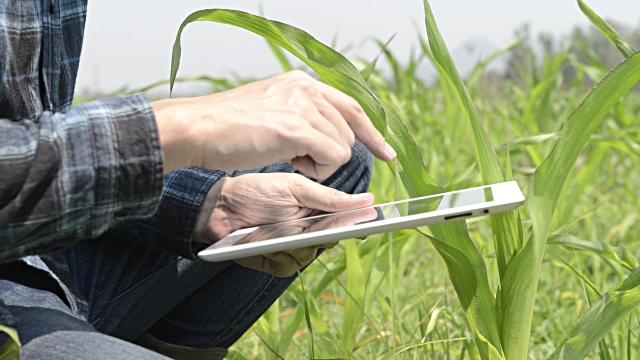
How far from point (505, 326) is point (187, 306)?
Answer: 0.40 metres

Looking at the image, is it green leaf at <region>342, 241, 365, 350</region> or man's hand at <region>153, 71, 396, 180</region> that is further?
green leaf at <region>342, 241, 365, 350</region>

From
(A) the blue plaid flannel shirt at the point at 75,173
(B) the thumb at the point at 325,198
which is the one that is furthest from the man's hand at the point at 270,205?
(A) the blue plaid flannel shirt at the point at 75,173

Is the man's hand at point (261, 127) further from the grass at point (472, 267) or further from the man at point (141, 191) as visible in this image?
the grass at point (472, 267)

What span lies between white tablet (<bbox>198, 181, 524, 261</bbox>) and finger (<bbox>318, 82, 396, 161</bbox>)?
0.06m

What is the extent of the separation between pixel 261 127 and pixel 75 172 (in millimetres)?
139

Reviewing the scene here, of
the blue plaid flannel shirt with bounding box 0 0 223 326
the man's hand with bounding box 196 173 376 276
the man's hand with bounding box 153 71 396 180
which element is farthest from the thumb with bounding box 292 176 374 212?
the blue plaid flannel shirt with bounding box 0 0 223 326

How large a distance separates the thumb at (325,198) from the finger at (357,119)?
71 mm

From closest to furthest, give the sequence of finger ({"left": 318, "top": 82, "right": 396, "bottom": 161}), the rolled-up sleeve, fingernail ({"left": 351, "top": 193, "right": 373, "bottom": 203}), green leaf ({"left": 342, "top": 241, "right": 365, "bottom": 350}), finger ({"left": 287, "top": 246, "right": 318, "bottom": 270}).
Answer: the rolled-up sleeve < finger ({"left": 318, "top": 82, "right": 396, "bottom": 161}) < fingernail ({"left": 351, "top": 193, "right": 373, "bottom": 203}) < finger ({"left": 287, "top": 246, "right": 318, "bottom": 270}) < green leaf ({"left": 342, "top": 241, "right": 365, "bottom": 350})

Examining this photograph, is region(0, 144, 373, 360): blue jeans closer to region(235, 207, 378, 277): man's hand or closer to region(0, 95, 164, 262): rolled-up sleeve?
region(235, 207, 378, 277): man's hand

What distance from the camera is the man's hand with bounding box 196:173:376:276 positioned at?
97 cm

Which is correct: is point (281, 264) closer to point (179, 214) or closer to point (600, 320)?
point (179, 214)

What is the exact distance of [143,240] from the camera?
1.14 metres

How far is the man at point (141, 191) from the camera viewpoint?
760mm

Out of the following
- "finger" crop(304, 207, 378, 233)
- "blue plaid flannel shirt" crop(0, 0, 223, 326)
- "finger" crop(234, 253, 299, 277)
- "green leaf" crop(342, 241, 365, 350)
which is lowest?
"green leaf" crop(342, 241, 365, 350)
